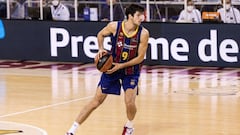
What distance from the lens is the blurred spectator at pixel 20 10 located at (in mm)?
21375

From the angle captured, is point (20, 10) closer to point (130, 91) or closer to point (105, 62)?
point (130, 91)

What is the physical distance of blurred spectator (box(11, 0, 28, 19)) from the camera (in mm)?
21375

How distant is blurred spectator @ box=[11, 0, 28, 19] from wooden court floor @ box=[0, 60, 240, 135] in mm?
1418

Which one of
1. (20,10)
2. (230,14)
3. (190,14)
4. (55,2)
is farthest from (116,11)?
(230,14)

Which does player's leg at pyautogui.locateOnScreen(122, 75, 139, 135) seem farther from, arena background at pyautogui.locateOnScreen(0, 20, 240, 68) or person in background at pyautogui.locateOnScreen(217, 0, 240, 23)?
person in background at pyautogui.locateOnScreen(217, 0, 240, 23)

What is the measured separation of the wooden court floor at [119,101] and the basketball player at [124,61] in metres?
0.98

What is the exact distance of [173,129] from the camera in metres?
12.5

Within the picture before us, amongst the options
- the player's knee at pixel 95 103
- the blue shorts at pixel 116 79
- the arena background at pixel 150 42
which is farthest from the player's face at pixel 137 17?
the arena background at pixel 150 42

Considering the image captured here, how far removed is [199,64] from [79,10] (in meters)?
3.36

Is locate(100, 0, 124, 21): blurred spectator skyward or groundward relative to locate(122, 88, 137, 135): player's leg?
skyward

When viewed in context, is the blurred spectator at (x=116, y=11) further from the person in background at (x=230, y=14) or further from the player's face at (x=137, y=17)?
the player's face at (x=137, y=17)

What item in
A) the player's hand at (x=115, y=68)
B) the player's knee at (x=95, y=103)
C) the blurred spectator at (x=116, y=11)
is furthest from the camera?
the blurred spectator at (x=116, y=11)

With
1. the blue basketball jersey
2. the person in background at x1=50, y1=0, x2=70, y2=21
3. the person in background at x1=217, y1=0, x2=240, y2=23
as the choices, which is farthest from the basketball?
the person in background at x1=50, y1=0, x2=70, y2=21

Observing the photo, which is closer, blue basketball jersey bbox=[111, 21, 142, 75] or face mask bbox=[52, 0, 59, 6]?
blue basketball jersey bbox=[111, 21, 142, 75]
